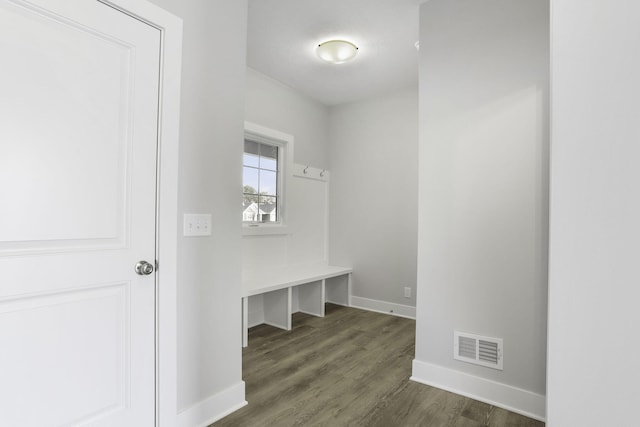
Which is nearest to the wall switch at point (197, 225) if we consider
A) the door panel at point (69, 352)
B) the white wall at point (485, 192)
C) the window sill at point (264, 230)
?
the door panel at point (69, 352)

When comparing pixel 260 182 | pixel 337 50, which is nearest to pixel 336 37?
pixel 337 50

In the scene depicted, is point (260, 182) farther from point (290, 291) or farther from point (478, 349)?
point (478, 349)

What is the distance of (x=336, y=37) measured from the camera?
2.74 m

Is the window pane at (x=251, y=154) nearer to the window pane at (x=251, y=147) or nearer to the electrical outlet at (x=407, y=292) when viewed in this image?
the window pane at (x=251, y=147)

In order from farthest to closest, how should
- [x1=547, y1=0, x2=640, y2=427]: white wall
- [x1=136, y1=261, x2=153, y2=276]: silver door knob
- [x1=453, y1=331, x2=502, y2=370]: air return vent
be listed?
[x1=453, y1=331, x2=502, y2=370]: air return vent → [x1=136, y1=261, x2=153, y2=276]: silver door knob → [x1=547, y1=0, x2=640, y2=427]: white wall

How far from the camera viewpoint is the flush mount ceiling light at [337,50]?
277 centimetres

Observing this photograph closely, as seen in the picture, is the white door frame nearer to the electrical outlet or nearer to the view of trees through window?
the view of trees through window

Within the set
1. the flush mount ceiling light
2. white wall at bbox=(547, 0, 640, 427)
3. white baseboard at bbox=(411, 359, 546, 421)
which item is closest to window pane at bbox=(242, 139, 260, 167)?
the flush mount ceiling light

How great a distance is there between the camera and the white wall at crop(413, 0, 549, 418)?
6.14 ft

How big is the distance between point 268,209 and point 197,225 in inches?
82.0

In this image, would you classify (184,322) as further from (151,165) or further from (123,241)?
(151,165)

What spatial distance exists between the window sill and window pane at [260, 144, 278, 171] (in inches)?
27.4

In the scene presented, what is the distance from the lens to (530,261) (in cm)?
189

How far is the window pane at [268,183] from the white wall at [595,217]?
3236mm
